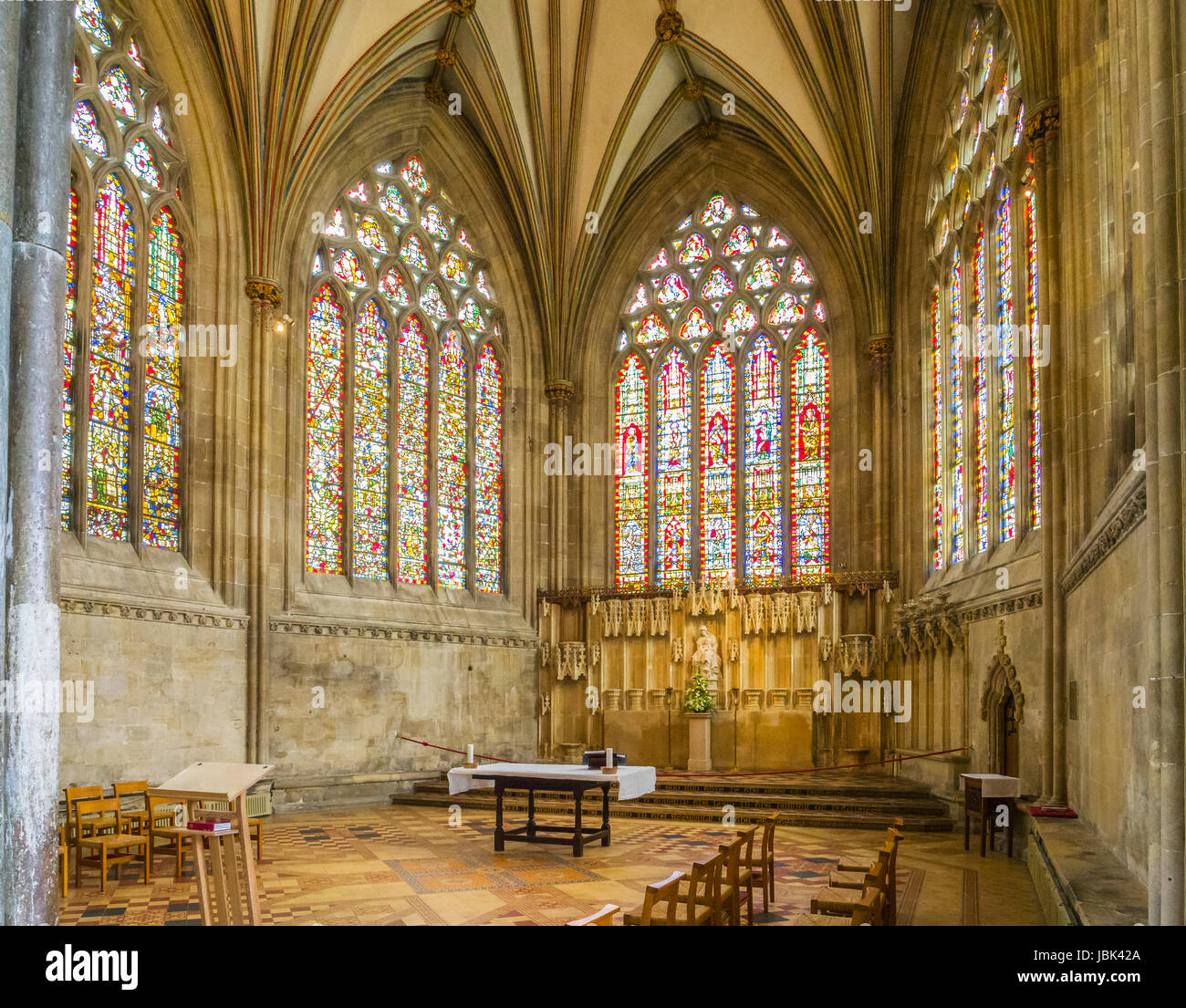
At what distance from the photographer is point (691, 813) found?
51.4 ft

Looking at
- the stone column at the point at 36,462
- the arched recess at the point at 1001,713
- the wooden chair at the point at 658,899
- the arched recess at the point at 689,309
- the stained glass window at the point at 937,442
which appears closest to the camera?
the stone column at the point at 36,462

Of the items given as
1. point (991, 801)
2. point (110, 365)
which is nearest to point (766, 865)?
point (991, 801)

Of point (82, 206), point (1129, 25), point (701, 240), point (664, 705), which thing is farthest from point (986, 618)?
point (82, 206)

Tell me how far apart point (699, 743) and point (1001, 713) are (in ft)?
18.2

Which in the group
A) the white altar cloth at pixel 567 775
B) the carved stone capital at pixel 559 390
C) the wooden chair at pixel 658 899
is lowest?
the white altar cloth at pixel 567 775

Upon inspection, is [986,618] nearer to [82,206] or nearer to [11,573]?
[11,573]

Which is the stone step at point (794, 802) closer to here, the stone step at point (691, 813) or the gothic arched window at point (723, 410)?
the stone step at point (691, 813)

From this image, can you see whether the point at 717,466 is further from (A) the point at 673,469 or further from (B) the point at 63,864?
(B) the point at 63,864

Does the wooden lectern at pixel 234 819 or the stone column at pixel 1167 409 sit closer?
the stone column at pixel 1167 409

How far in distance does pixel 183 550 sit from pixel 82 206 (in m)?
5.17

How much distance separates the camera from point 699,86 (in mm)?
21234

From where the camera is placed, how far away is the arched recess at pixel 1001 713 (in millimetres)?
13906

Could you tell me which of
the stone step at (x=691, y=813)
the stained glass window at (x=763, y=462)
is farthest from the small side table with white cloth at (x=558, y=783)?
the stained glass window at (x=763, y=462)

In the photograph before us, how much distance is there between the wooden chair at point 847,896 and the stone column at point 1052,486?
507 centimetres
